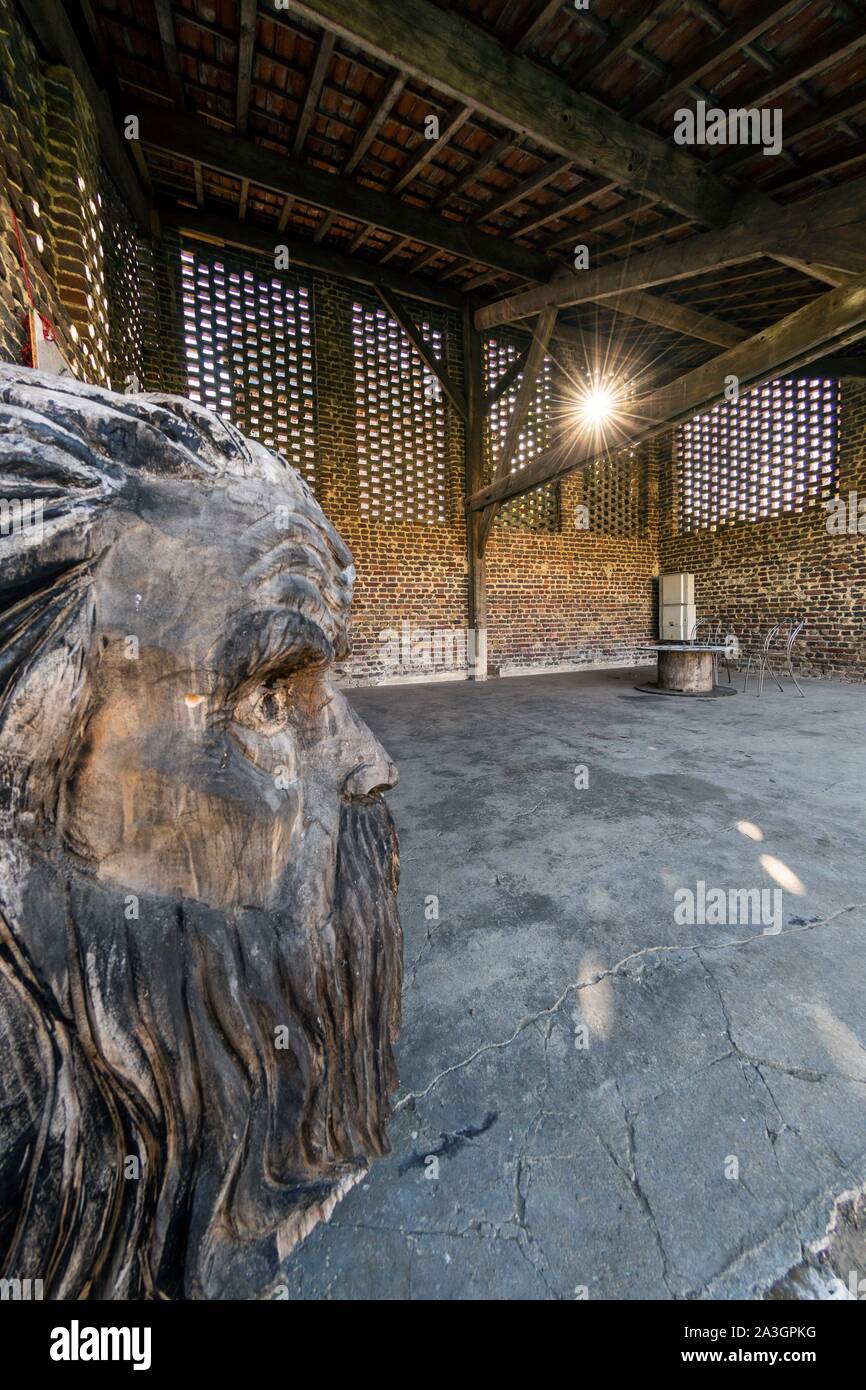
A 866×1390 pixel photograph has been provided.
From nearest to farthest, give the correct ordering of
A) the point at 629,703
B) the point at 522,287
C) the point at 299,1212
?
the point at 299,1212
the point at 629,703
the point at 522,287

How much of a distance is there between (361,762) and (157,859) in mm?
361

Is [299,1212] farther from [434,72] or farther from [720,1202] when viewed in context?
[434,72]

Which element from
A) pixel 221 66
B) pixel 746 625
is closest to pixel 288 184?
pixel 221 66

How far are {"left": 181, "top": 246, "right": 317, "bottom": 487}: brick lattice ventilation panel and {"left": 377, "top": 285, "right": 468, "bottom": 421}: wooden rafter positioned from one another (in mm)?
1061

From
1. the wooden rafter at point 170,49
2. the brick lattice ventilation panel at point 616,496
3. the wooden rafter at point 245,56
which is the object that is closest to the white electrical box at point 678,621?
the brick lattice ventilation panel at point 616,496

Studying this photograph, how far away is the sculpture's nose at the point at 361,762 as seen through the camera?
3.08ft

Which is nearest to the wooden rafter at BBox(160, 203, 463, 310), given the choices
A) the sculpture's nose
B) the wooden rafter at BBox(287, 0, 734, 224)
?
the wooden rafter at BBox(287, 0, 734, 224)

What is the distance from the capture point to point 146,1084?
67 cm

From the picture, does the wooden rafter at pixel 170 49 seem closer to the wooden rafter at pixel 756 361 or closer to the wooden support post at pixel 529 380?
the wooden support post at pixel 529 380

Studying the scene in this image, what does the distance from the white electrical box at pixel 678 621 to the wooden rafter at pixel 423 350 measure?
5010 mm

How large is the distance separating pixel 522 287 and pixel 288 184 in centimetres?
346

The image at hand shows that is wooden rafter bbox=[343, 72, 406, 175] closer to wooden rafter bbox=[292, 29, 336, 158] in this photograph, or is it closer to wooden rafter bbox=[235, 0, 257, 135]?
wooden rafter bbox=[292, 29, 336, 158]

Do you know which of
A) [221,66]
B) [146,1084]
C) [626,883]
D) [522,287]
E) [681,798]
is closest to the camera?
[146,1084]

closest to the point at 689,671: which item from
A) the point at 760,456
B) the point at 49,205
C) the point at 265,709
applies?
the point at 760,456
